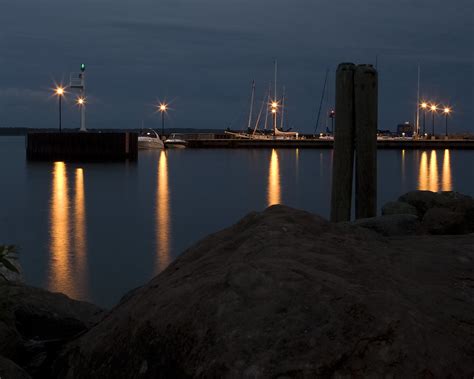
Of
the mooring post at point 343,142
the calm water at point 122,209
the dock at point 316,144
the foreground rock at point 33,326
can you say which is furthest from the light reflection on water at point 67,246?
the dock at point 316,144

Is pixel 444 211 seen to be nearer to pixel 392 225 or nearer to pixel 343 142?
pixel 343 142

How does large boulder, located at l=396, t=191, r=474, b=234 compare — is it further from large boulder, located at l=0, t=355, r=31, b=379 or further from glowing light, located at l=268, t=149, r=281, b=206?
glowing light, located at l=268, t=149, r=281, b=206

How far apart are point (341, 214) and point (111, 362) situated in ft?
27.8

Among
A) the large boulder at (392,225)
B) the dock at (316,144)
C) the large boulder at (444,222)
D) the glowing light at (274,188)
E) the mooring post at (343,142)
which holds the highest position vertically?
the dock at (316,144)

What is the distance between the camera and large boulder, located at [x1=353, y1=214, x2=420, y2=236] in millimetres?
7680

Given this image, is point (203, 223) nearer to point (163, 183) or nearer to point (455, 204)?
point (455, 204)

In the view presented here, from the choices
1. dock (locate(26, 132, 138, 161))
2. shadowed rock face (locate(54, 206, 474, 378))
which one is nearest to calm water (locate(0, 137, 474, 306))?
dock (locate(26, 132, 138, 161))

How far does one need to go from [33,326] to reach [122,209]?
934 inches

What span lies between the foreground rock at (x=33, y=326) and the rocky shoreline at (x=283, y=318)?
13mm

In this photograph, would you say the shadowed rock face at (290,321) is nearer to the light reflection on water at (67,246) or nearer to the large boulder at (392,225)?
the large boulder at (392,225)

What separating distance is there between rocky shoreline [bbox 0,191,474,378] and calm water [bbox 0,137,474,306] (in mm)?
6894

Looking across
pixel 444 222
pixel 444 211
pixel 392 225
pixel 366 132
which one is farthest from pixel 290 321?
pixel 366 132

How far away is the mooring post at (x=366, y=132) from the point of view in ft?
37.1

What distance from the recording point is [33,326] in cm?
553
